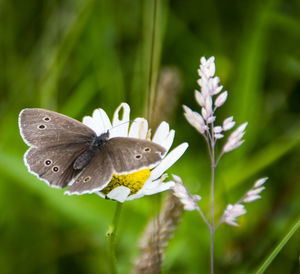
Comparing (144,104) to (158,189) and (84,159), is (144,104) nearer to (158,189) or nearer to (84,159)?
(84,159)

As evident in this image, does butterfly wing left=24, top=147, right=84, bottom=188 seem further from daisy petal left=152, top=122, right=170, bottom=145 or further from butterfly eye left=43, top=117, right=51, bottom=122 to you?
daisy petal left=152, top=122, right=170, bottom=145

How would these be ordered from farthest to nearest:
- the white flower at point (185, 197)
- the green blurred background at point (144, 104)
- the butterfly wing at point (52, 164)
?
the green blurred background at point (144, 104), the butterfly wing at point (52, 164), the white flower at point (185, 197)

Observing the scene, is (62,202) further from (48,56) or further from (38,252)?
(48,56)

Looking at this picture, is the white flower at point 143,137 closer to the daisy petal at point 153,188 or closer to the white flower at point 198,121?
the daisy petal at point 153,188

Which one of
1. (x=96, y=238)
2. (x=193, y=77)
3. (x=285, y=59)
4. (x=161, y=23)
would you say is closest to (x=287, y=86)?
(x=285, y=59)

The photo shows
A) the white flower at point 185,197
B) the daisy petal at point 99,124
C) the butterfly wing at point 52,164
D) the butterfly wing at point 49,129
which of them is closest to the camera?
the white flower at point 185,197

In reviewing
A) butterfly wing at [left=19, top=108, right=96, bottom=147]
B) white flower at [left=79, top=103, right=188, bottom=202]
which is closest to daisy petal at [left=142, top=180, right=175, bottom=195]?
white flower at [left=79, top=103, right=188, bottom=202]

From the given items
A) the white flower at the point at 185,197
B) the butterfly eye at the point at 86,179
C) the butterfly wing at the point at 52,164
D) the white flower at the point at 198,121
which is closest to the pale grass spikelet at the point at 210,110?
the white flower at the point at 198,121
